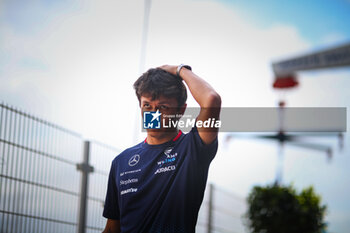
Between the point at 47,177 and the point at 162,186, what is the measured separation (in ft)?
4.54

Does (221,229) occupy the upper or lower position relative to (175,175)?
lower

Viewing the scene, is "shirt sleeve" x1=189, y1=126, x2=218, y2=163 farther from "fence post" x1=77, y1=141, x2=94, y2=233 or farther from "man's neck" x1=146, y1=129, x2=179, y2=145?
"fence post" x1=77, y1=141, x2=94, y2=233

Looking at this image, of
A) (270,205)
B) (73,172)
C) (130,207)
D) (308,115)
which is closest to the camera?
(130,207)

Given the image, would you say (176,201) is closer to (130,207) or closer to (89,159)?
(130,207)

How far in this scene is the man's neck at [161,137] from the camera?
8.32 ft

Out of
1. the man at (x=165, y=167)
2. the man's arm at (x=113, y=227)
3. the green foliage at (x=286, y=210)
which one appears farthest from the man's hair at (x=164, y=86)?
the green foliage at (x=286, y=210)

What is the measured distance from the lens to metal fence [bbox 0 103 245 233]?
3.08 m

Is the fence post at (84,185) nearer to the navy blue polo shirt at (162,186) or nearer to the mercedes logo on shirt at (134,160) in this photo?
the navy blue polo shirt at (162,186)

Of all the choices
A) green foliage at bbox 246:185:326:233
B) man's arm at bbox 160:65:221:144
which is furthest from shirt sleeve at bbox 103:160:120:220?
green foliage at bbox 246:185:326:233

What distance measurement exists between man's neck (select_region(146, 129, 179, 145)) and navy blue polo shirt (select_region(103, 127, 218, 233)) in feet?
0.10

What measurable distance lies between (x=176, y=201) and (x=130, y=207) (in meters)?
0.35

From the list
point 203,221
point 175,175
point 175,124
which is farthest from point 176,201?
point 203,221

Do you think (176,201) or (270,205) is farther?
(270,205)

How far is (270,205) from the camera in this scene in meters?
7.61
